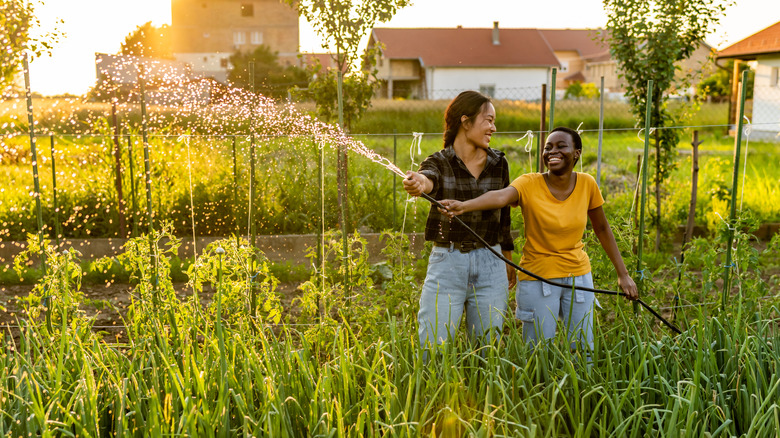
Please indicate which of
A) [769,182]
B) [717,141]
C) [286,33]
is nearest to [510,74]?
[286,33]

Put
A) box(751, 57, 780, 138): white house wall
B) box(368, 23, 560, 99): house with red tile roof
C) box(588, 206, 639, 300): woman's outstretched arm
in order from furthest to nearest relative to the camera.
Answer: box(368, 23, 560, 99): house with red tile roof, box(751, 57, 780, 138): white house wall, box(588, 206, 639, 300): woman's outstretched arm

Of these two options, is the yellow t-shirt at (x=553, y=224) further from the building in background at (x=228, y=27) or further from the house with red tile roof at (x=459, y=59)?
the building in background at (x=228, y=27)

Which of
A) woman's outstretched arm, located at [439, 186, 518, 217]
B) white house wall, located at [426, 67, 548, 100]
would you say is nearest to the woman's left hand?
woman's outstretched arm, located at [439, 186, 518, 217]

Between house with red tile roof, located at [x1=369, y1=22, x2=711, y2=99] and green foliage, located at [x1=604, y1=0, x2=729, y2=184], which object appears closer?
green foliage, located at [x1=604, y1=0, x2=729, y2=184]

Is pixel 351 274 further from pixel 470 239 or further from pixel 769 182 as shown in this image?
Answer: pixel 769 182

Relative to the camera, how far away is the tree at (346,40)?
5688 mm

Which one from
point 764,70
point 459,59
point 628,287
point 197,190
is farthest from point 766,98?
point 459,59

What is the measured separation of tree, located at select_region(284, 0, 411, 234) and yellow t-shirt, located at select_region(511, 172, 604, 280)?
9.00 ft

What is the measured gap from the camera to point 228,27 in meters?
42.4

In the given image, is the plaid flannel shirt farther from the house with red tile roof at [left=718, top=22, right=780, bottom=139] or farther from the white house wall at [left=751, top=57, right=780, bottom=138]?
the white house wall at [left=751, top=57, right=780, bottom=138]

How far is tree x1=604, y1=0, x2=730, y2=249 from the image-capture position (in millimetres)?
6488

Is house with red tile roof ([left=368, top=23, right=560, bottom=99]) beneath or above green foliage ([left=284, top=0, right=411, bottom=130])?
above

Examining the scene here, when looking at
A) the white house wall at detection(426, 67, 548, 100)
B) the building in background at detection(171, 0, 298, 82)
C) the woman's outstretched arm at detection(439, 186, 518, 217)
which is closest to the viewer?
the woman's outstretched arm at detection(439, 186, 518, 217)

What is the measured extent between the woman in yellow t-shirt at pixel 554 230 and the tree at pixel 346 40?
2.74 meters
